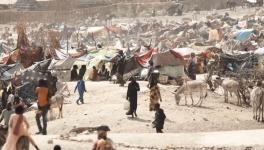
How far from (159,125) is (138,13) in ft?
245

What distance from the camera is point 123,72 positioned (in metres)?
23.8

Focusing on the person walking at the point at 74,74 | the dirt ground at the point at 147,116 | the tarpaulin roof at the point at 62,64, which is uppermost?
the tarpaulin roof at the point at 62,64

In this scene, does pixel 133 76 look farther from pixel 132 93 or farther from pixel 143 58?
pixel 132 93

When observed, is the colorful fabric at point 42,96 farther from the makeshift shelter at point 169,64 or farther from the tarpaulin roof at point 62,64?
the tarpaulin roof at point 62,64

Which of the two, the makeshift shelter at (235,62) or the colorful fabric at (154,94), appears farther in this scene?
the makeshift shelter at (235,62)

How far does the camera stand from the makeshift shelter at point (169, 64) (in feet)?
77.6

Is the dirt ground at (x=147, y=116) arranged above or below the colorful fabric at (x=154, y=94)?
below

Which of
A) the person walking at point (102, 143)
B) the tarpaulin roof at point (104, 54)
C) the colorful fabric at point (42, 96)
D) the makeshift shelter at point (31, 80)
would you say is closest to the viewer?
the person walking at point (102, 143)

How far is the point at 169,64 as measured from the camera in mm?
23672

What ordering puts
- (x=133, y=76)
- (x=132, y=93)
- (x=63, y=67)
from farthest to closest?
(x=63, y=67)
(x=133, y=76)
(x=132, y=93)

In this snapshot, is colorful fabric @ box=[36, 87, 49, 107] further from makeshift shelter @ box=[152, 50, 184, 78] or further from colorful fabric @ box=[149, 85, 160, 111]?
makeshift shelter @ box=[152, 50, 184, 78]

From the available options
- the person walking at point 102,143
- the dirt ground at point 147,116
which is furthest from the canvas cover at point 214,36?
the person walking at point 102,143

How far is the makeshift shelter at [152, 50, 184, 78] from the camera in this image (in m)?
23.6

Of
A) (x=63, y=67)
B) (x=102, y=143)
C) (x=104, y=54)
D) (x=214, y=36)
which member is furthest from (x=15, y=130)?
(x=214, y=36)
